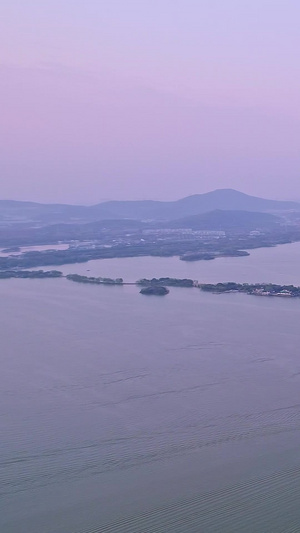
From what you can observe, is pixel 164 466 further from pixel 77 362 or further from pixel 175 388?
pixel 77 362

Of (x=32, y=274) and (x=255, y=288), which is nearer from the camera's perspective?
(x=255, y=288)

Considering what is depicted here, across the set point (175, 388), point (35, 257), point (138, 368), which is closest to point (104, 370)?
point (138, 368)

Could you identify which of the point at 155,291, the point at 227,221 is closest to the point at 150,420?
the point at 155,291

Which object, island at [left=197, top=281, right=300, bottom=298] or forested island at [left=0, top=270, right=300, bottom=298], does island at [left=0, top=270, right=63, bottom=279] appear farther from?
island at [left=197, top=281, right=300, bottom=298]

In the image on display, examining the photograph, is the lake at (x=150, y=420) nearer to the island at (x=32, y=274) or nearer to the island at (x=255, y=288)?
the island at (x=255, y=288)

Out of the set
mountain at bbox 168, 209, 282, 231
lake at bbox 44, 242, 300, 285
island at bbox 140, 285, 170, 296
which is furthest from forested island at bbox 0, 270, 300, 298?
mountain at bbox 168, 209, 282, 231

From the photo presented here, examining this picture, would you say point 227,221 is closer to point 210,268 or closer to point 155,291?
point 210,268
